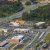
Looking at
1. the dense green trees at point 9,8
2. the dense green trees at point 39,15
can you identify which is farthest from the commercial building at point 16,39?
the dense green trees at point 9,8

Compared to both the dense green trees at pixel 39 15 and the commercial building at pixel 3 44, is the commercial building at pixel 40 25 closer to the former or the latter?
the dense green trees at pixel 39 15

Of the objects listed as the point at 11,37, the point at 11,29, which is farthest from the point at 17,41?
the point at 11,29

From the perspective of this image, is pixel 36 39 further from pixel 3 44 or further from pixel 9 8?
pixel 9 8

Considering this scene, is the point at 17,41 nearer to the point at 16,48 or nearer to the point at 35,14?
the point at 16,48

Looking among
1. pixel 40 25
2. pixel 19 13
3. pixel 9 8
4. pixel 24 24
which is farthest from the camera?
pixel 9 8

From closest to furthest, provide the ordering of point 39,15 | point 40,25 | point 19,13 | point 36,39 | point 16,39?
1. point 16,39
2. point 36,39
3. point 40,25
4. point 39,15
5. point 19,13

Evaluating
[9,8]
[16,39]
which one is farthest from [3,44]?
[9,8]

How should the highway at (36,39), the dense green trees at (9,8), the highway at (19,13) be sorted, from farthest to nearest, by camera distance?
the dense green trees at (9,8) < the highway at (19,13) < the highway at (36,39)

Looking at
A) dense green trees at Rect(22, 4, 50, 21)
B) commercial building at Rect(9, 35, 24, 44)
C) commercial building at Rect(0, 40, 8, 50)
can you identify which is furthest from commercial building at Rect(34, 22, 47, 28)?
commercial building at Rect(0, 40, 8, 50)
